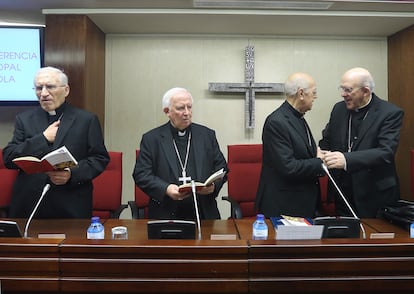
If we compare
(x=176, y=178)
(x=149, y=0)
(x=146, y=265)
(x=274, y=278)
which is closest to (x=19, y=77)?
(x=149, y=0)

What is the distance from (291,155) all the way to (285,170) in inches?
3.8

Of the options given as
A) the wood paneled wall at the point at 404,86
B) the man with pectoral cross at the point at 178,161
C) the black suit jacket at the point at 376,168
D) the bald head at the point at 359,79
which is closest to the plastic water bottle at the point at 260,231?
the man with pectoral cross at the point at 178,161

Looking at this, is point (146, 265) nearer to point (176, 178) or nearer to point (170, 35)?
point (176, 178)

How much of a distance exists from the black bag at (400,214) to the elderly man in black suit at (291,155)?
398mm

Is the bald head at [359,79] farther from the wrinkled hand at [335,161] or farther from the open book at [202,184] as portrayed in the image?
the open book at [202,184]

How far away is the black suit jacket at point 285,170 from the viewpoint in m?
2.42

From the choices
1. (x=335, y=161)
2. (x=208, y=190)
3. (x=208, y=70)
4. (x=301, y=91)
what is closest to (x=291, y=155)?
(x=335, y=161)

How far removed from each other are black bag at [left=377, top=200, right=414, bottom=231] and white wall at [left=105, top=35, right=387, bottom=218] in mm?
2177

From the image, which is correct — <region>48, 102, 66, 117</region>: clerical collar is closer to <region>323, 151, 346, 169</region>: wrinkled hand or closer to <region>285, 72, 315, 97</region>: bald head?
<region>285, 72, 315, 97</region>: bald head

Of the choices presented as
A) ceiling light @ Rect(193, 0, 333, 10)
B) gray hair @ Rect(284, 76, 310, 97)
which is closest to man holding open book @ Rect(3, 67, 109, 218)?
gray hair @ Rect(284, 76, 310, 97)

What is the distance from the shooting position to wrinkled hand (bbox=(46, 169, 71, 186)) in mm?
2254

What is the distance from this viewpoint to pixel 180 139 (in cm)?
262

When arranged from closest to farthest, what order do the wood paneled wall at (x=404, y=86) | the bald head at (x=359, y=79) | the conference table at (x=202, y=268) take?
1. the conference table at (x=202, y=268)
2. the bald head at (x=359, y=79)
3. the wood paneled wall at (x=404, y=86)

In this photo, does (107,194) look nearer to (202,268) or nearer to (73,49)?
(73,49)
